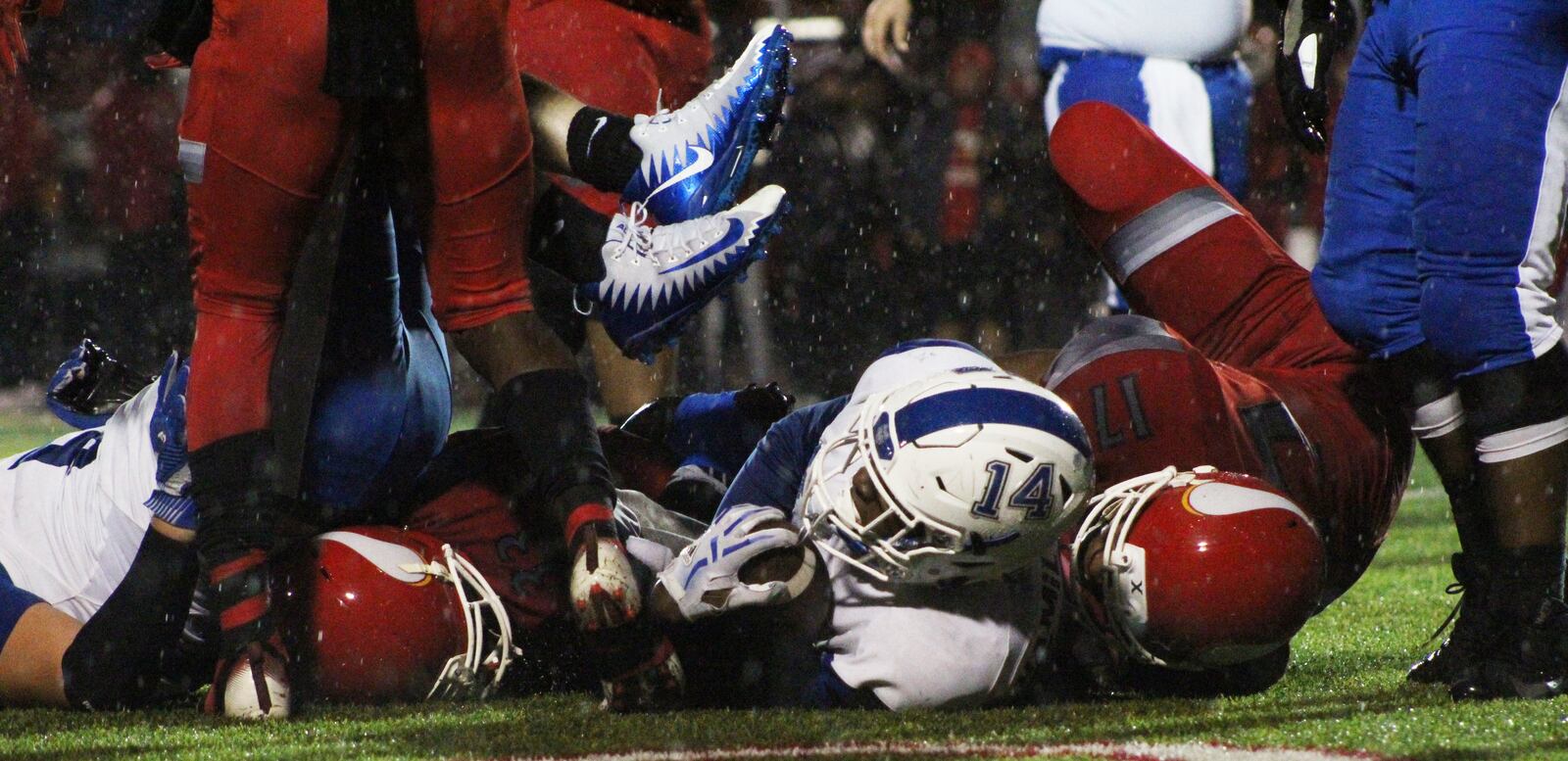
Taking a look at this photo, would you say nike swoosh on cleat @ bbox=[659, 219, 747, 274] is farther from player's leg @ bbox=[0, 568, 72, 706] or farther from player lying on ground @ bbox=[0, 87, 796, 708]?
player's leg @ bbox=[0, 568, 72, 706]

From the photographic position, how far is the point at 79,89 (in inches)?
275

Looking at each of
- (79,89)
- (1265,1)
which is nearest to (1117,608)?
(1265,1)

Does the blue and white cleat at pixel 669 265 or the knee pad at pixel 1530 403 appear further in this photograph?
the blue and white cleat at pixel 669 265

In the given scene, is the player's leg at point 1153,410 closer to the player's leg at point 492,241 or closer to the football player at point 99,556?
the player's leg at point 492,241

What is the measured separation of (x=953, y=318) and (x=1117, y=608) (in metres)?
5.28

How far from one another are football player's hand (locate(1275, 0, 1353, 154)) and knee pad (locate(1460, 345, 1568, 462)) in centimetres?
63

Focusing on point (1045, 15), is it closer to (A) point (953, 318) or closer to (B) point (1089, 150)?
(B) point (1089, 150)

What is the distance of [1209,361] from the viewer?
2525 mm

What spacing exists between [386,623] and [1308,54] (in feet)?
5.42

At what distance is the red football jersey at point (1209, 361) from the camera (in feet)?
7.93

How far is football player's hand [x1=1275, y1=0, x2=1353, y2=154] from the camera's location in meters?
2.77

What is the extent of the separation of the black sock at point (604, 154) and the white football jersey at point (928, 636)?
93cm

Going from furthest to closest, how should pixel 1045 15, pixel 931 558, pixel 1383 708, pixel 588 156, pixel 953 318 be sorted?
pixel 953 318, pixel 1045 15, pixel 588 156, pixel 1383 708, pixel 931 558

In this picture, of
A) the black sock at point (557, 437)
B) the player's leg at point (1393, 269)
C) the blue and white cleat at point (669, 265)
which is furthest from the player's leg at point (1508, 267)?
the black sock at point (557, 437)
